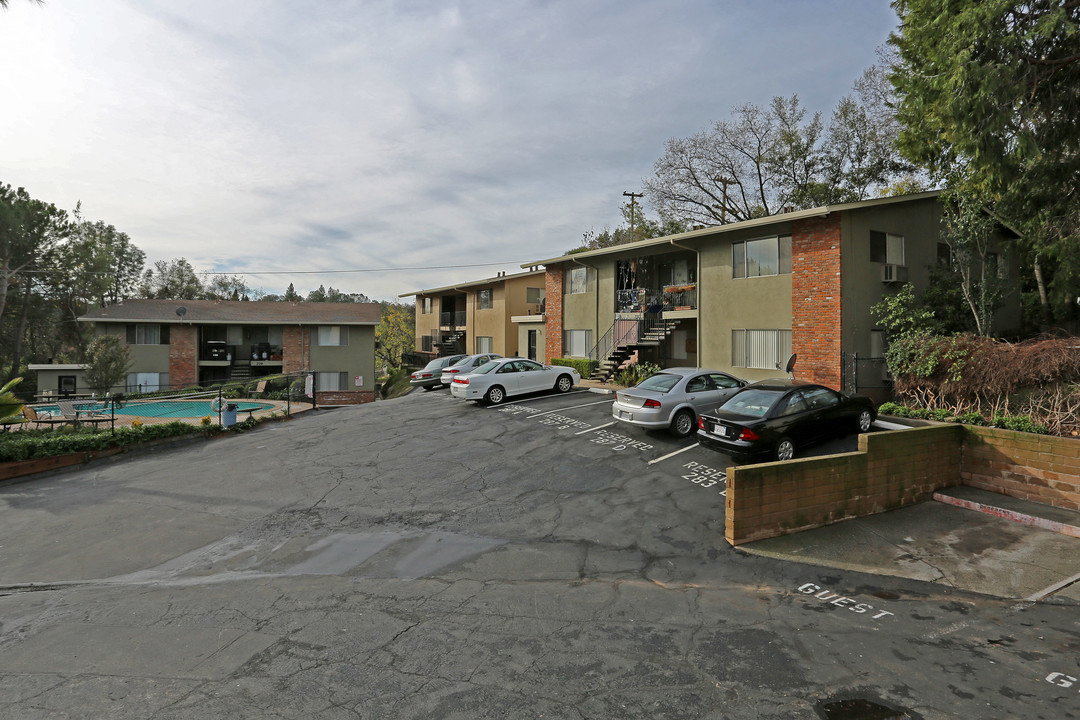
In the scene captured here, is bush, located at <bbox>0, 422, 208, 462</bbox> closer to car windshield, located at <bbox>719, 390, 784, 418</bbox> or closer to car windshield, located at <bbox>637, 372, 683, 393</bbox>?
car windshield, located at <bbox>637, 372, 683, 393</bbox>

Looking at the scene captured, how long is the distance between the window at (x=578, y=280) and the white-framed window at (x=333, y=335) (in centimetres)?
1660

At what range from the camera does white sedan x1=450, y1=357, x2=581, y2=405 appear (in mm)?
16984

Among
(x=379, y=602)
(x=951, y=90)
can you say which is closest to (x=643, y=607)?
(x=379, y=602)

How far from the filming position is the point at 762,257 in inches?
686

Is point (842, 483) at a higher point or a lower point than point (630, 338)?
lower

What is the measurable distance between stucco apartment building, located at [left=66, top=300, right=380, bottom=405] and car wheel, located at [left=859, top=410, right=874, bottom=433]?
94.9ft

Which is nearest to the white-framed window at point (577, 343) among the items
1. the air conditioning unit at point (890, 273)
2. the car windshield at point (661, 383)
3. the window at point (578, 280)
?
the window at point (578, 280)

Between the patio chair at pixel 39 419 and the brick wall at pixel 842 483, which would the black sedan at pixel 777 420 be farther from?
the patio chair at pixel 39 419

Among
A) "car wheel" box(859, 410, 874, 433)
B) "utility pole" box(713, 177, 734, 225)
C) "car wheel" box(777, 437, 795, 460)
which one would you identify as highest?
"utility pole" box(713, 177, 734, 225)

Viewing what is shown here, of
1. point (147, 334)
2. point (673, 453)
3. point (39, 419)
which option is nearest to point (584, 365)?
point (673, 453)

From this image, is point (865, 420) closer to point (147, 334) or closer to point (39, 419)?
point (39, 419)

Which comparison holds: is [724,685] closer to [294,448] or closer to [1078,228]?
[294,448]

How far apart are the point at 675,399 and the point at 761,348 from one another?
22.5 feet

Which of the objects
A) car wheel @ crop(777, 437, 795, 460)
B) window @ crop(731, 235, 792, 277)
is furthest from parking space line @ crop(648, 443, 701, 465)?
window @ crop(731, 235, 792, 277)
